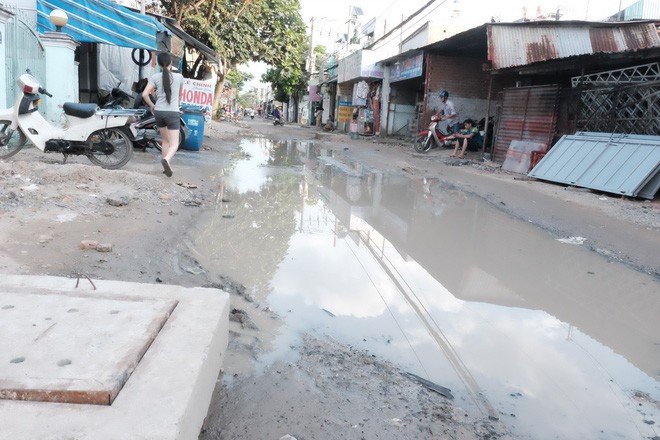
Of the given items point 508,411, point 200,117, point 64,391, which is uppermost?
point 200,117

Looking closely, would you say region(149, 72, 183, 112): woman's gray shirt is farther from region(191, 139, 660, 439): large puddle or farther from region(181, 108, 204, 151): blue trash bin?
region(181, 108, 204, 151): blue trash bin

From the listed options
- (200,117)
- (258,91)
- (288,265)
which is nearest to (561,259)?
(288,265)

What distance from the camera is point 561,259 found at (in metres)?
4.86

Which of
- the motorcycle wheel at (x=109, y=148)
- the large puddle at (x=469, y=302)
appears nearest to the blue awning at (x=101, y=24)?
the motorcycle wheel at (x=109, y=148)

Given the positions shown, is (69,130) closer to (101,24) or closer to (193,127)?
(193,127)

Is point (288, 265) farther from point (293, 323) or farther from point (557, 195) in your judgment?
point (557, 195)

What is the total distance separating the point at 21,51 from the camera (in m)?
7.91

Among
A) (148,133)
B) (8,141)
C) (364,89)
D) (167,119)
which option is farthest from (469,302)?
(364,89)

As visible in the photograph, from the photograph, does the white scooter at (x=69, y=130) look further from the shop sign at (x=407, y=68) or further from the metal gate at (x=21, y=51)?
the shop sign at (x=407, y=68)

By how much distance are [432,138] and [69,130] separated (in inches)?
424

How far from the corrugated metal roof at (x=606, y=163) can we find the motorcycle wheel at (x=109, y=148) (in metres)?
7.44

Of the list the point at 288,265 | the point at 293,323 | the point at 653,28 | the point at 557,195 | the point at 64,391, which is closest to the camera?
the point at 64,391

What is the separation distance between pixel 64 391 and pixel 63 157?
267 inches

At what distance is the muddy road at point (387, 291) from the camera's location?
7.50ft
